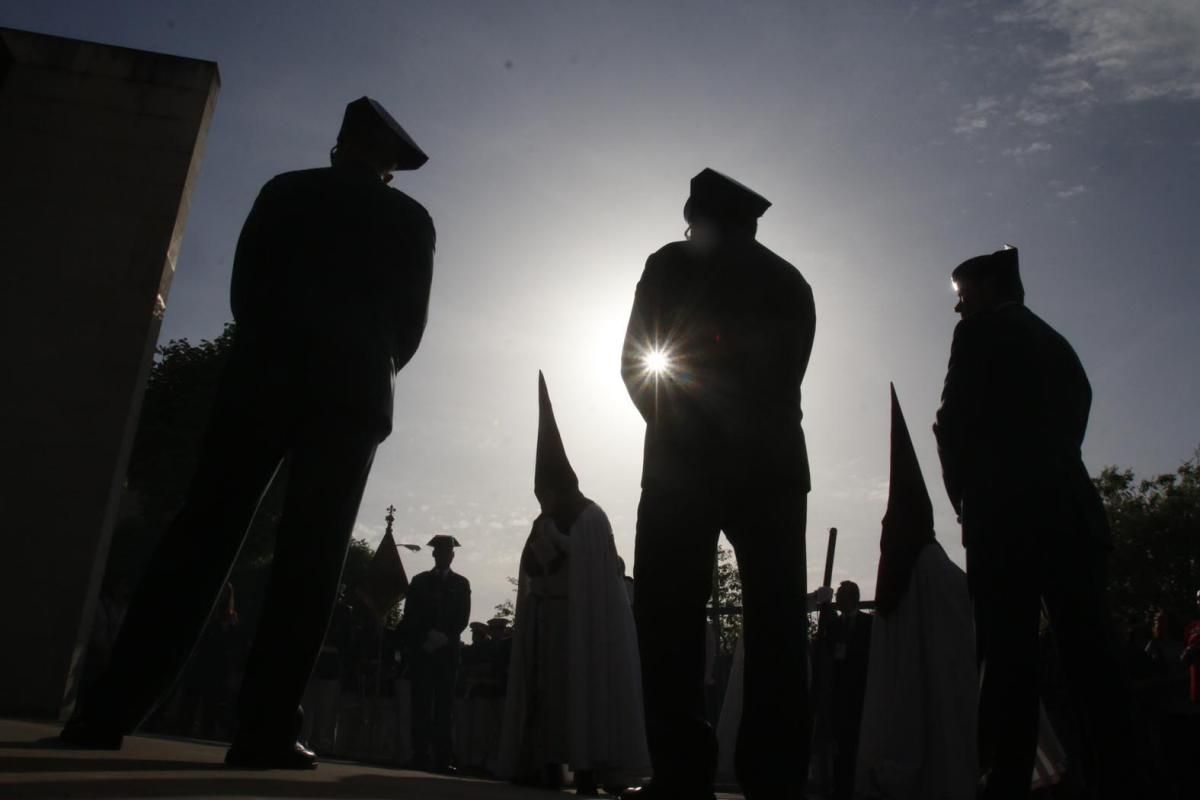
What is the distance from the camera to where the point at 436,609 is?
11.6m

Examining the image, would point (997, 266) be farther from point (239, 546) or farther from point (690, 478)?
point (239, 546)

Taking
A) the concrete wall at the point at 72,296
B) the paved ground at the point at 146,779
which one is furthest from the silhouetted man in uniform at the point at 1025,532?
the concrete wall at the point at 72,296

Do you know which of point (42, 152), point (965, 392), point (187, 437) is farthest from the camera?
point (187, 437)

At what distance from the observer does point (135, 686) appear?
255cm

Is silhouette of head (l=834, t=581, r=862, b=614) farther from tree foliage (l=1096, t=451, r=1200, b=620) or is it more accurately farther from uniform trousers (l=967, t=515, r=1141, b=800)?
tree foliage (l=1096, t=451, r=1200, b=620)

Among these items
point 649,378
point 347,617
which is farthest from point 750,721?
point 347,617

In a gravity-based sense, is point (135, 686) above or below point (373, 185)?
below

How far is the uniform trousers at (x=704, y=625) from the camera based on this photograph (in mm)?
2525

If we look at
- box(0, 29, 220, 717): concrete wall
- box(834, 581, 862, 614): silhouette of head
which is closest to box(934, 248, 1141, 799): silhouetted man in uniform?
box(0, 29, 220, 717): concrete wall

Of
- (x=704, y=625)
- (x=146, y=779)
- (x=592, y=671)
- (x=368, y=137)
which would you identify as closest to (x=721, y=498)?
(x=704, y=625)

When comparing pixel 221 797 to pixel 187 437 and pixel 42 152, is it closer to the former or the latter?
pixel 42 152

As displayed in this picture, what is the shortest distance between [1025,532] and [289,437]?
106 inches

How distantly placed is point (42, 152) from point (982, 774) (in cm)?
687

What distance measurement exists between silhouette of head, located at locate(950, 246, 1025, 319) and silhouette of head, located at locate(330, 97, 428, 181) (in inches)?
100.0
